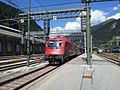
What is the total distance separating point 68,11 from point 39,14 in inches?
213

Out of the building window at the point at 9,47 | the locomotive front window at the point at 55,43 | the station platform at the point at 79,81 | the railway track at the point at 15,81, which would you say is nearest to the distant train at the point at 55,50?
the locomotive front window at the point at 55,43

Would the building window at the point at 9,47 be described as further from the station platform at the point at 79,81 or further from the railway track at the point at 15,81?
the railway track at the point at 15,81

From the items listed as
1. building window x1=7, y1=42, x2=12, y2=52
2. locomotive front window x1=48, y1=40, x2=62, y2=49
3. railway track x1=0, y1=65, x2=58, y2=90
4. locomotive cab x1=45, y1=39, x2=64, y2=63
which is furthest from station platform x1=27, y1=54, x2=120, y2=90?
building window x1=7, y1=42, x2=12, y2=52

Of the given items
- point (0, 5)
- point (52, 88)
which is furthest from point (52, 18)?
point (52, 88)

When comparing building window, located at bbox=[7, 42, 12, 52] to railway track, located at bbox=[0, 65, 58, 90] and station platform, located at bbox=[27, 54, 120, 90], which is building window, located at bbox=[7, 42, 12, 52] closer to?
station platform, located at bbox=[27, 54, 120, 90]

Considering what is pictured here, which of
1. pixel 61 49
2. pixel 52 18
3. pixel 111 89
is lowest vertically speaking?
pixel 111 89

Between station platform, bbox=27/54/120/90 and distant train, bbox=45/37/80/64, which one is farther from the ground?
distant train, bbox=45/37/80/64

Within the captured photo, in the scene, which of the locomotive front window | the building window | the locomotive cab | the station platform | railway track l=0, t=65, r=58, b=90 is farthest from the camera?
the building window

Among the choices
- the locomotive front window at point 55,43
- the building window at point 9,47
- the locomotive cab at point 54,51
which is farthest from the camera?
the building window at point 9,47

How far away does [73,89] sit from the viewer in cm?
1095

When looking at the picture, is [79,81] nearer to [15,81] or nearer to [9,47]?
[15,81]

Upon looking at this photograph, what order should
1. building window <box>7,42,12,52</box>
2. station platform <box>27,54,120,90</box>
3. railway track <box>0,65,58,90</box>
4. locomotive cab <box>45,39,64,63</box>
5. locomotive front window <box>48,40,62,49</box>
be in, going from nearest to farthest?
station platform <box>27,54,120,90</box> → railway track <box>0,65,58,90</box> → locomotive cab <box>45,39,64,63</box> → locomotive front window <box>48,40,62,49</box> → building window <box>7,42,12,52</box>

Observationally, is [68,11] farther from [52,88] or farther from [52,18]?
[52,88]

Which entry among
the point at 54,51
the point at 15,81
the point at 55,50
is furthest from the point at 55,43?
the point at 15,81
